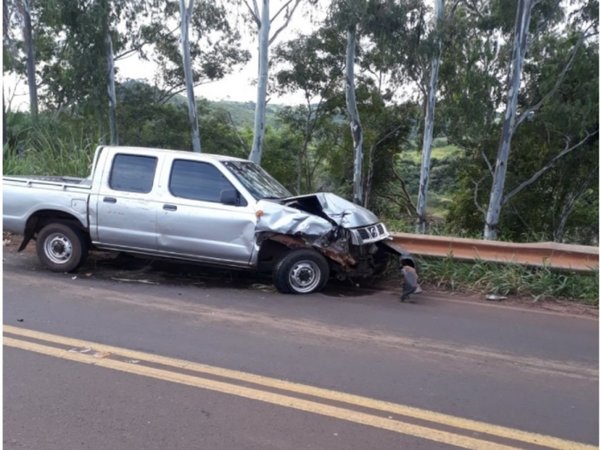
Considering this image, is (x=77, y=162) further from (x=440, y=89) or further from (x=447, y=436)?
(x=440, y=89)

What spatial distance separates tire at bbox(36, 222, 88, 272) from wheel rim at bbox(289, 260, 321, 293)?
2.87 m

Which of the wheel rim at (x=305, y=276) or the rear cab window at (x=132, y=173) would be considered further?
the rear cab window at (x=132, y=173)

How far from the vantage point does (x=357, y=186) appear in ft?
Answer: 72.7

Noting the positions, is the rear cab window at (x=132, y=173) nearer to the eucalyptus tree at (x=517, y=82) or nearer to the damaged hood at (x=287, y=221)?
the damaged hood at (x=287, y=221)

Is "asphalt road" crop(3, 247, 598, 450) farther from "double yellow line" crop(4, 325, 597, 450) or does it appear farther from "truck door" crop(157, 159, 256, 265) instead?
"truck door" crop(157, 159, 256, 265)

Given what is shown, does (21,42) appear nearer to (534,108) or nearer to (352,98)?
(352,98)

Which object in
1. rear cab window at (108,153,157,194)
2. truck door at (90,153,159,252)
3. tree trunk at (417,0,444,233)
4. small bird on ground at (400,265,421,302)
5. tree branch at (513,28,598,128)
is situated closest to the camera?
small bird on ground at (400,265,421,302)

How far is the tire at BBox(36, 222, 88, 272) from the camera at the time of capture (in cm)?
834

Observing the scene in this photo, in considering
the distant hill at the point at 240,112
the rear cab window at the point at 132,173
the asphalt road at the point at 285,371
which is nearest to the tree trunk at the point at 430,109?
the rear cab window at the point at 132,173

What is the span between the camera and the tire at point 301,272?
25.3ft

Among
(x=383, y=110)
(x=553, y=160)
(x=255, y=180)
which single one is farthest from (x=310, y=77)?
(x=255, y=180)

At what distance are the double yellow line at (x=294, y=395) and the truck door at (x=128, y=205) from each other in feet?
8.64

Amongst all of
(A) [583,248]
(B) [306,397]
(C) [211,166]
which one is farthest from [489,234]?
(B) [306,397]

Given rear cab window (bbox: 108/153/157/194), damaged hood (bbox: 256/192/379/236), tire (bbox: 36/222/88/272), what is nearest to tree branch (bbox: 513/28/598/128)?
damaged hood (bbox: 256/192/379/236)
